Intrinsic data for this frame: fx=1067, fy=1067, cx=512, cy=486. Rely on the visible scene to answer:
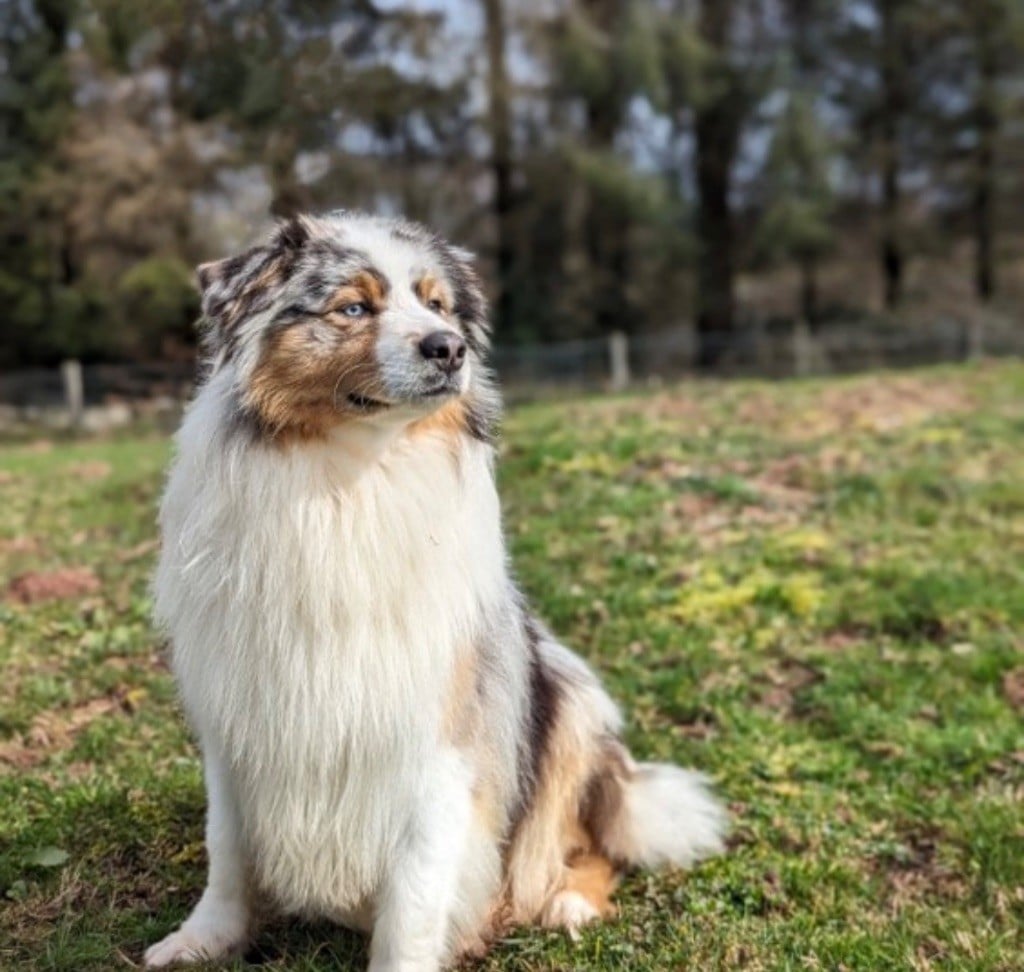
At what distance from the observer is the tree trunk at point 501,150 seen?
2210cm

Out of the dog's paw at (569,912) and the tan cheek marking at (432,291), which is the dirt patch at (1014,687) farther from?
the tan cheek marking at (432,291)

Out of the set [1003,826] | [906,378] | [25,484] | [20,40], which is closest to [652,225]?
[906,378]

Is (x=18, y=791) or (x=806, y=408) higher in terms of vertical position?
(x=806, y=408)

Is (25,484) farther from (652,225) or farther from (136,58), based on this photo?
(652,225)

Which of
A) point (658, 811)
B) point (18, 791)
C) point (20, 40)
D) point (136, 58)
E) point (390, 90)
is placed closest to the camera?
point (658, 811)

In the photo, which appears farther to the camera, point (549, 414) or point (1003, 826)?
point (549, 414)

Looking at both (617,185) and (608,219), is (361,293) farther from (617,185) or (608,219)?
(608,219)

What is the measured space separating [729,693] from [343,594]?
115 inches

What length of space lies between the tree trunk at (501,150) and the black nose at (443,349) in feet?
68.6

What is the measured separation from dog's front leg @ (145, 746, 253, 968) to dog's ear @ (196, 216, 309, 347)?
1.16m

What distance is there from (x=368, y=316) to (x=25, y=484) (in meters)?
9.06

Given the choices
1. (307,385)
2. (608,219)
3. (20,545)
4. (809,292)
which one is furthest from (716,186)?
(307,385)

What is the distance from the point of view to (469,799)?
2865 millimetres

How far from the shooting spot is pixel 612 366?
2089cm
